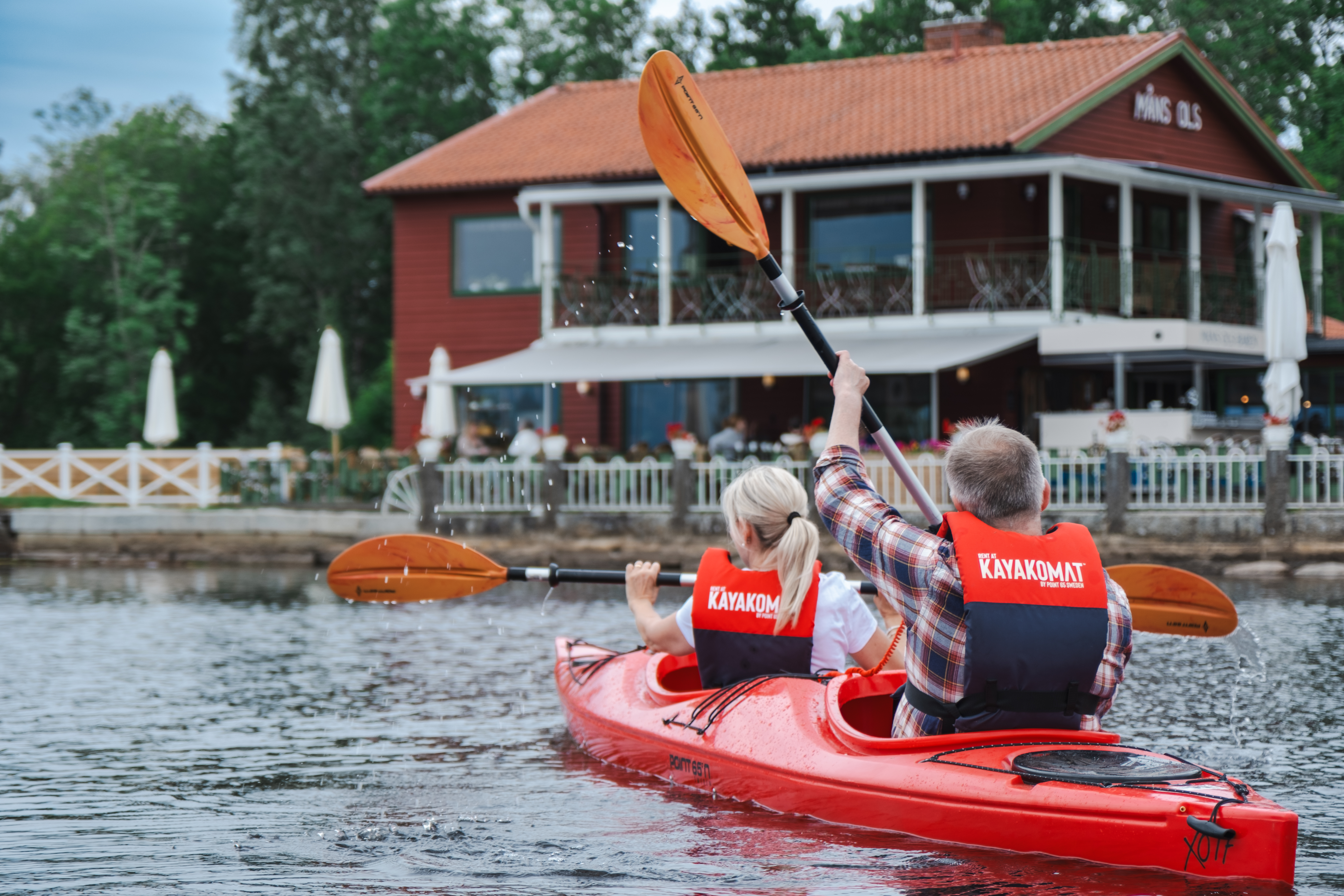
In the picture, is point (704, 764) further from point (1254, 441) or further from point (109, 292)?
point (109, 292)

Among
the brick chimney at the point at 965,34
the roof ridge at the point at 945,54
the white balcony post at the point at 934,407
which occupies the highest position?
the brick chimney at the point at 965,34

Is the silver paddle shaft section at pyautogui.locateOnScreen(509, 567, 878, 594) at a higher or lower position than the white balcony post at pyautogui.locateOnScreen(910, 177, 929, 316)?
lower

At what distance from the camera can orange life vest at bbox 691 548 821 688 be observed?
642 centimetres

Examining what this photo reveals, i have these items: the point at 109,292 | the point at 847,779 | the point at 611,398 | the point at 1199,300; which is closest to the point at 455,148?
the point at 611,398

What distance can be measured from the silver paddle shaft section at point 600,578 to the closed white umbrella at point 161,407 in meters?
17.3

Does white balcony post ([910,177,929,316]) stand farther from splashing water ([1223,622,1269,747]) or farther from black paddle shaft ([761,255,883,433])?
black paddle shaft ([761,255,883,433])

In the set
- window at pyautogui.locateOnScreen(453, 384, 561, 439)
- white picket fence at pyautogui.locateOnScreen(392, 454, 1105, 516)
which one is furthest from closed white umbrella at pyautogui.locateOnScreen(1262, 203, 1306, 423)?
window at pyautogui.locateOnScreen(453, 384, 561, 439)

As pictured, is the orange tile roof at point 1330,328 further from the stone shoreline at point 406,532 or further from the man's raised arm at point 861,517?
the man's raised arm at point 861,517

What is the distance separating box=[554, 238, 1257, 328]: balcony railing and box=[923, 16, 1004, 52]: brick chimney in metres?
5.74

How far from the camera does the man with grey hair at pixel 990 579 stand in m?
4.83

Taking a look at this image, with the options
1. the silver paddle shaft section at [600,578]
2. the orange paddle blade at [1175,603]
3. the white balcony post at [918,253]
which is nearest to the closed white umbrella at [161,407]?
the white balcony post at [918,253]

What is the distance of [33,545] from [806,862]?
19089 millimetres

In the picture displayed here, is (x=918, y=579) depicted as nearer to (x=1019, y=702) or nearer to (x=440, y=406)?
(x=1019, y=702)

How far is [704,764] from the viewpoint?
21.8 feet
